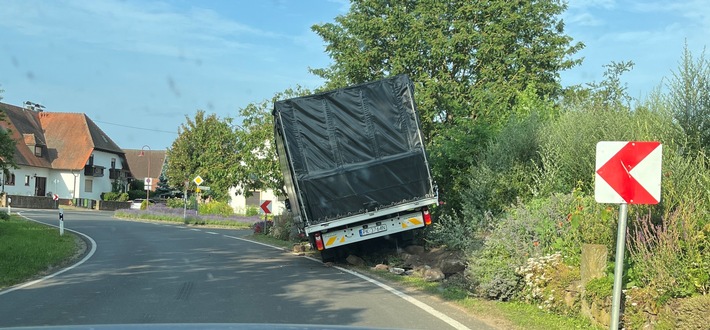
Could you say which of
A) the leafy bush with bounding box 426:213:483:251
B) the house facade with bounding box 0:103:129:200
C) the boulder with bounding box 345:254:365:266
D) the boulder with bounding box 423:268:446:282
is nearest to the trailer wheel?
the boulder with bounding box 345:254:365:266

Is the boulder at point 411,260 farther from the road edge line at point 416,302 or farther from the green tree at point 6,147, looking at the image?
the green tree at point 6,147

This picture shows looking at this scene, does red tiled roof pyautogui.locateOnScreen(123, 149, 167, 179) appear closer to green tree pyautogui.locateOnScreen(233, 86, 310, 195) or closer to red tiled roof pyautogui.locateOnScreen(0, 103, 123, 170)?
red tiled roof pyautogui.locateOnScreen(0, 103, 123, 170)

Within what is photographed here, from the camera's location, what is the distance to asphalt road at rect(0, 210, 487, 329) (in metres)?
8.06

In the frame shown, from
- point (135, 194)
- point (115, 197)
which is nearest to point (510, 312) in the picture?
point (115, 197)

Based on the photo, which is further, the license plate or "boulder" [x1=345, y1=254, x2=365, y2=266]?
"boulder" [x1=345, y1=254, x2=365, y2=266]

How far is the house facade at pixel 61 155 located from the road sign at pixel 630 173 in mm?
66027

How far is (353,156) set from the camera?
14430 mm

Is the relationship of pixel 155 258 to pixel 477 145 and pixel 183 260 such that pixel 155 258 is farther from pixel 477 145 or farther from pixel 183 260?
pixel 477 145

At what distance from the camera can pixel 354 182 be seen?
47.0 feet

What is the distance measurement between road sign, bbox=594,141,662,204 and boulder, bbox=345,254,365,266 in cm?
1015

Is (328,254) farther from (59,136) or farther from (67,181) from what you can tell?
(59,136)

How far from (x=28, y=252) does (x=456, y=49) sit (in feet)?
56.3

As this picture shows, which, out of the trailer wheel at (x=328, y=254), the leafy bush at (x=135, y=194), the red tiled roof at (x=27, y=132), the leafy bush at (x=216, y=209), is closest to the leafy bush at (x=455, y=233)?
the trailer wheel at (x=328, y=254)

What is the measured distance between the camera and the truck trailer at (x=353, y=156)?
14219 mm
